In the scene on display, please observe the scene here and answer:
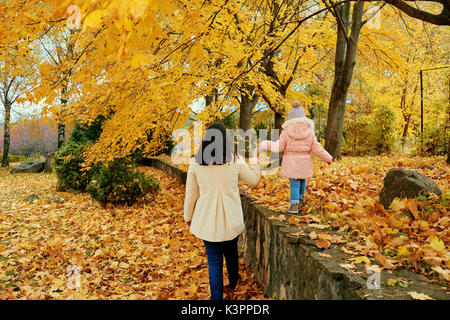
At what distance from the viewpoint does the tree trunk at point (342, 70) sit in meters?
8.64

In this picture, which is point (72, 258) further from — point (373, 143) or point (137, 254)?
point (373, 143)

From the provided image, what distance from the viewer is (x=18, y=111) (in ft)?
70.7

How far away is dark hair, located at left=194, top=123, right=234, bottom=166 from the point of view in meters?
2.71

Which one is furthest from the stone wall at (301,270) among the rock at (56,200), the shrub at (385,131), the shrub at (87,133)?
the shrub at (87,133)

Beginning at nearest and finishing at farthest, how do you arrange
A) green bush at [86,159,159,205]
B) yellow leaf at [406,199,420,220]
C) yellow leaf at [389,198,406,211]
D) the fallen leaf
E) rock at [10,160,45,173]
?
the fallen leaf < yellow leaf at [406,199,420,220] < yellow leaf at [389,198,406,211] < green bush at [86,159,159,205] < rock at [10,160,45,173]

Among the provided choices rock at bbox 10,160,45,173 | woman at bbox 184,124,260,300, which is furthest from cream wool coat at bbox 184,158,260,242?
rock at bbox 10,160,45,173

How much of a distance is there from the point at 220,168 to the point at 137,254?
320cm

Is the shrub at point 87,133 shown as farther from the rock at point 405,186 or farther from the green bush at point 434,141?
the rock at point 405,186

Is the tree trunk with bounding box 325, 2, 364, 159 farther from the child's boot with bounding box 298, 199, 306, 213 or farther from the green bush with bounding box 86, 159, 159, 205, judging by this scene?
the green bush with bounding box 86, 159, 159, 205

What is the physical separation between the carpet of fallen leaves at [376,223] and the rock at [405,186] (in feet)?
0.43

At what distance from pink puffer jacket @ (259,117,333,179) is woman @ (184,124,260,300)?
93cm

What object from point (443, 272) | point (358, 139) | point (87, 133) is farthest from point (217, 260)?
point (87, 133)

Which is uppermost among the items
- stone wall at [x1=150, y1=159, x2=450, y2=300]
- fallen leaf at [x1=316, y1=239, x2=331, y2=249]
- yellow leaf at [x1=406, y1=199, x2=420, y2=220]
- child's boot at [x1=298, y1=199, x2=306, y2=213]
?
yellow leaf at [x1=406, y1=199, x2=420, y2=220]

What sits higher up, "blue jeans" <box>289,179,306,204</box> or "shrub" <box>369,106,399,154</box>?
"shrub" <box>369,106,399,154</box>
